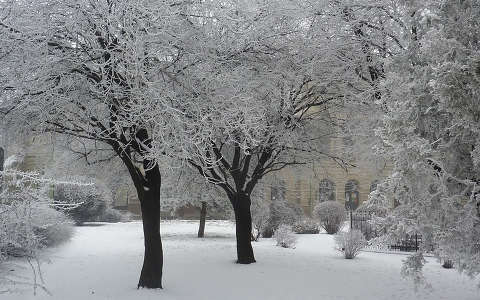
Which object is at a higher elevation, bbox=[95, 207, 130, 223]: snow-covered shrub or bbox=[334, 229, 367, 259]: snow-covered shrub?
bbox=[95, 207, 130, 223]: snow-covered shrub

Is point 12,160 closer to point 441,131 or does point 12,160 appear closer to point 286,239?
point 286,239

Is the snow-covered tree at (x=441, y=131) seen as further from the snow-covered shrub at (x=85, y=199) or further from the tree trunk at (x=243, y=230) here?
the snow-covered shrub at (x=85, y=199)

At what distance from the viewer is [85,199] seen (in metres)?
32.6

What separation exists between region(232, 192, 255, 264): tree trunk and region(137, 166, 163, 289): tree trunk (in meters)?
4.40

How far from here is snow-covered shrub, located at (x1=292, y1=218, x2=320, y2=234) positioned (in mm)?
27361

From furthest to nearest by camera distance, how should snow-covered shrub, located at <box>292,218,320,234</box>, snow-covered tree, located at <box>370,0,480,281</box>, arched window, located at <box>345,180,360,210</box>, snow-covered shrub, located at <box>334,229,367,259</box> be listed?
arched window, located at <box>345,180,360,210</box>, snow-covered shrub, located at <box>292,218,320,234</box>, snow-covered shrub, located at <box>334,229,367,259</box>, snow-covered tree, located at <box>370,0,480,281</box>

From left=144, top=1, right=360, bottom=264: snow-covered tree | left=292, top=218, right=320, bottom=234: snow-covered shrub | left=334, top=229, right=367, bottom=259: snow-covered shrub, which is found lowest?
left=334, top=229, right=367, bottom=259: snow-covered shrub

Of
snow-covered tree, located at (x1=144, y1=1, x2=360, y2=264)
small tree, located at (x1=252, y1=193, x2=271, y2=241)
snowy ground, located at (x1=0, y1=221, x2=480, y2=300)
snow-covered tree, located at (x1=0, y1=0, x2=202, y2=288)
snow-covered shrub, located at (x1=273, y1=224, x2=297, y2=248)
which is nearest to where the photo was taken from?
snow-covered tree, located at (x1=0, y1=0, x2=202, y2=288)

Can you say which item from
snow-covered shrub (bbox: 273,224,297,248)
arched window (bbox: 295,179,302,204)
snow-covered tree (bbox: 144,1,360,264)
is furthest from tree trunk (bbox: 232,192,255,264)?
arched window (bbox: 295,179,302,204)

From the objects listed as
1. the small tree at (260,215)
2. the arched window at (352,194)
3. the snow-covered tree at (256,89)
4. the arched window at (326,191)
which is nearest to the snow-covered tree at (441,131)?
the snow-covered tree at (256,89)

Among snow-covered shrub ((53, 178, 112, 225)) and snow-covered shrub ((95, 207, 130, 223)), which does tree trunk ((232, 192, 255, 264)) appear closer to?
snow-covered shrub ((53, 178, 112, 225))

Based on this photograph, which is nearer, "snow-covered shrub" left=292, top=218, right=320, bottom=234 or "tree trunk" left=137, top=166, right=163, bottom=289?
"tree trunk" left=137, top=166, right=163, bottom=289

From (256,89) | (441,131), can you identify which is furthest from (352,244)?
(441,131)

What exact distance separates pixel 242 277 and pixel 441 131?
6.65 m
